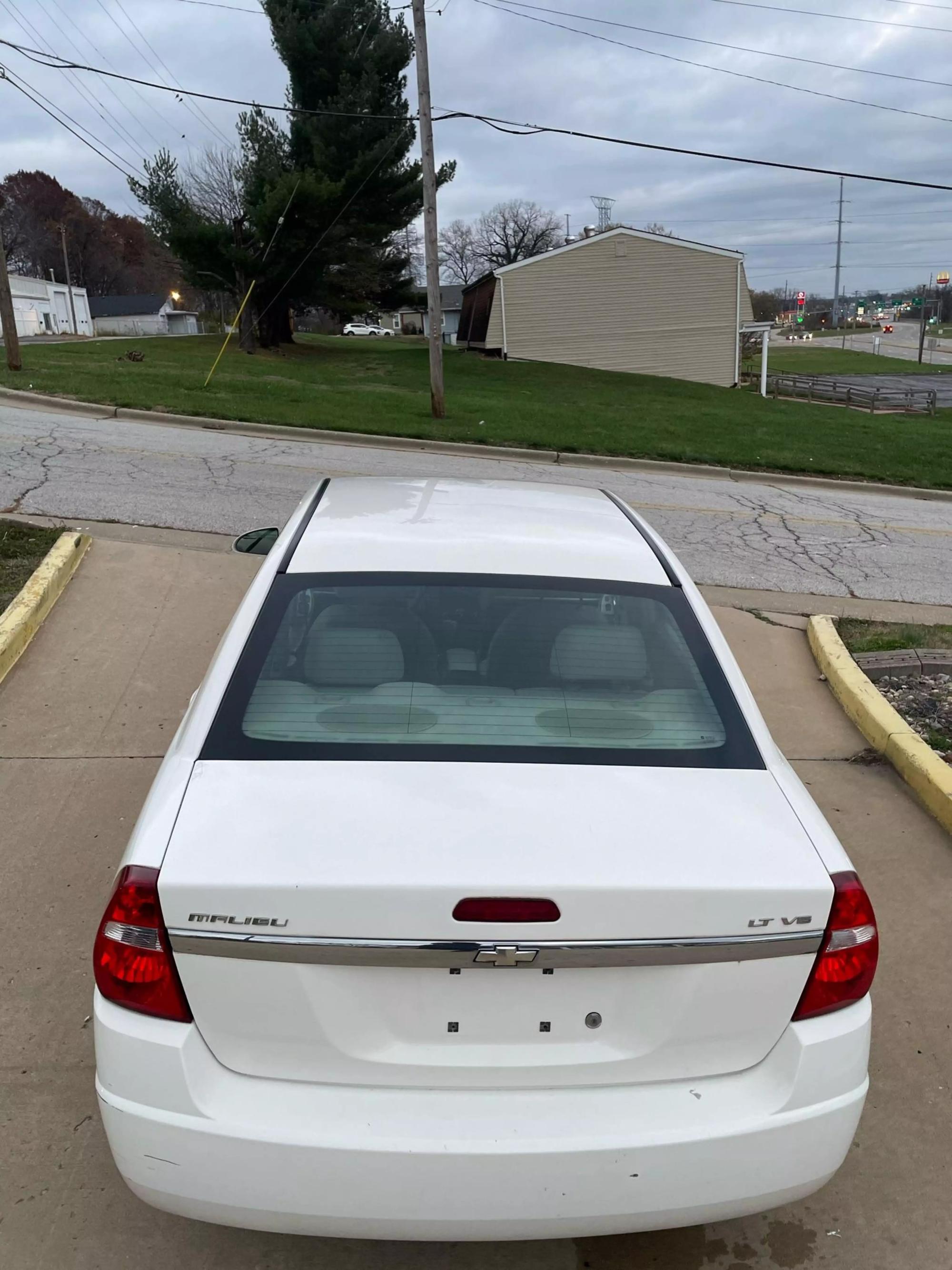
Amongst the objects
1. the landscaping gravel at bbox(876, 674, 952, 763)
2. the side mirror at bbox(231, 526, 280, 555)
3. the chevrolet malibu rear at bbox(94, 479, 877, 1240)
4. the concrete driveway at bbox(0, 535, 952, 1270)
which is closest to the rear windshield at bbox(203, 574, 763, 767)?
the chevrolet malibu rear at bbox(94, 479, 877, 1240)

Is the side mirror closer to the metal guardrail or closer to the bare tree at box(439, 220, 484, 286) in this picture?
the metal guardrail

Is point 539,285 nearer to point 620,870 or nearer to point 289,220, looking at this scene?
point 289,220

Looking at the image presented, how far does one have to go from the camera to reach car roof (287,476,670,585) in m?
3.03

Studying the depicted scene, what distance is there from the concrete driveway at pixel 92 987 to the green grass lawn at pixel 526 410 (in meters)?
10.2

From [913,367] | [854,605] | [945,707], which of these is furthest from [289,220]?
[913,367]

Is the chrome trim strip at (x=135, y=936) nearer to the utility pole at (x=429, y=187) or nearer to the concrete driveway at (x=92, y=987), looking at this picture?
the concrete driveway at (x=92, y=987)

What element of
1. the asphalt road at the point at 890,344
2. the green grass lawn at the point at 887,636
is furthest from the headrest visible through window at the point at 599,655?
the asphalt road at the point at 890,344

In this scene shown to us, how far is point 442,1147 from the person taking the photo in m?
1.96

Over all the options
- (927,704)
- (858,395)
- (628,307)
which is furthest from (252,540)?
(858,395)

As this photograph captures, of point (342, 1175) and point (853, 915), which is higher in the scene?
point (853, 915)

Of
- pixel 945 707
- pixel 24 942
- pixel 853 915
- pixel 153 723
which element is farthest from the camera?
pixel 945 707

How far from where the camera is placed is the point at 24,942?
352cm

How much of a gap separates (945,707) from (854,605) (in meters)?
2.56

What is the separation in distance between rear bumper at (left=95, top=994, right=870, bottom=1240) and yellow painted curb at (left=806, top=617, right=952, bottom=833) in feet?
9.37
